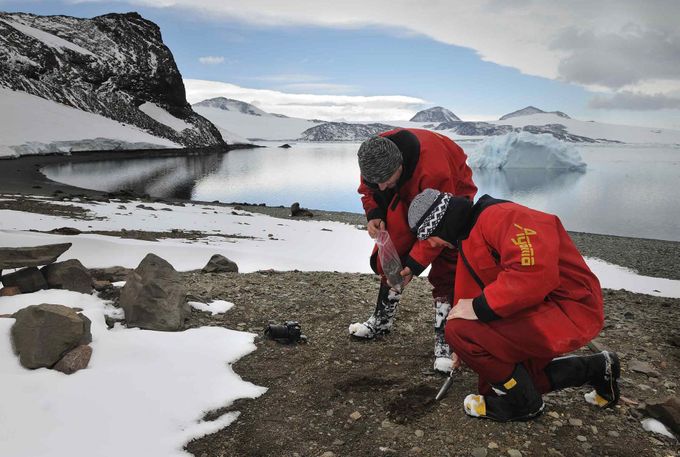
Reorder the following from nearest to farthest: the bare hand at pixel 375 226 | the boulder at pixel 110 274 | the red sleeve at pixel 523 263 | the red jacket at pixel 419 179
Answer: the red sleeve at pixel 523 263
the red jacket at pixel 419 179
the bare hand at pixel 375 226
the boulder at pixel 110 274

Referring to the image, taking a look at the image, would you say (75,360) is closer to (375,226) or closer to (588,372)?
(375,226)

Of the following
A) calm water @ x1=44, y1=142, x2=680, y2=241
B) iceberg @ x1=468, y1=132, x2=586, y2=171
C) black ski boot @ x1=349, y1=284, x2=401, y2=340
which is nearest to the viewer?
black ski boot @ x1=349, y1=284, x2=401, y2=340

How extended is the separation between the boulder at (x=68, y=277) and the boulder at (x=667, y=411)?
15.2 feet

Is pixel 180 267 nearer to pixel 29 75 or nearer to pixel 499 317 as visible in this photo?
pixel 499 317

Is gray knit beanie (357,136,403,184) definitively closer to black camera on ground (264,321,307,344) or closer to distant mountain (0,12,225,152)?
black camera on ground (264,321,307,344)

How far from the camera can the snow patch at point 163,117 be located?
91.8 metres

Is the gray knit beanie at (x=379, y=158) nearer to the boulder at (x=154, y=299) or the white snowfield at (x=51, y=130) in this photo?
the boulder at (x=154, y=299)

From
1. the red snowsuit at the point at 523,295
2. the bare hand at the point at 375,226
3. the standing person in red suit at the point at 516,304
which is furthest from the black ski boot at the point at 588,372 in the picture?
the bare hand at the point at 375,226

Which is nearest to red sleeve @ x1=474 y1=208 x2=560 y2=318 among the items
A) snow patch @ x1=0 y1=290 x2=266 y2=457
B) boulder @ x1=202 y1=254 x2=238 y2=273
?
snow patch @ x1=0 y1=290 x2=266 y2=457

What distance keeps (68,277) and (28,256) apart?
38cm

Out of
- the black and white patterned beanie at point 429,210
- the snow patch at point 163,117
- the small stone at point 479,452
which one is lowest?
the small stone at point 479,452

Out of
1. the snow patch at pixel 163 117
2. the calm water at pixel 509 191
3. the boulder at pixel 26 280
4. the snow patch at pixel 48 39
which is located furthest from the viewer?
the snow patch at pixel 163 117

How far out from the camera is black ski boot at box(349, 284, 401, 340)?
427 centimetres

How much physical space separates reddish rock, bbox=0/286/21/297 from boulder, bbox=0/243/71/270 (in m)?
0.18
